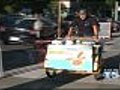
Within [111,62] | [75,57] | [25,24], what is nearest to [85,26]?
[75,57]

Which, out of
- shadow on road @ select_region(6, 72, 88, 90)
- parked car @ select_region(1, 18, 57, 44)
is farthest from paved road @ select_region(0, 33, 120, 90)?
parked car @ select_region(1, 18, 57, 44)

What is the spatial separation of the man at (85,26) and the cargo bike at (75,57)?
0.59m

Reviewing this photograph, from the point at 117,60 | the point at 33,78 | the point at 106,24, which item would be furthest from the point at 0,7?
the point at 33,78

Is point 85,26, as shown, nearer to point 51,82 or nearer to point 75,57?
point 75,57

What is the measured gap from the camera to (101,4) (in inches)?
2144

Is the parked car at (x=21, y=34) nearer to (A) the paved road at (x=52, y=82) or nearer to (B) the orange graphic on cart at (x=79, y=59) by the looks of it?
(A) the paved road at (x=52, y=82)

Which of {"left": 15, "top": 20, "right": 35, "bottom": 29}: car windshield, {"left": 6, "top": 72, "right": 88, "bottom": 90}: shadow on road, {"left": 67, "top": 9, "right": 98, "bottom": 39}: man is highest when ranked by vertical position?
{"left": 67, "top": 9, "right": 98, "bottom": 39}: man

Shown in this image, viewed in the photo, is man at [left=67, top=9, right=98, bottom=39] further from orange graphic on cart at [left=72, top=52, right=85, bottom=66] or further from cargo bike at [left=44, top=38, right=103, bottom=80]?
orange graphic on cart at [left=72, top=52, right=85, bottom=66]

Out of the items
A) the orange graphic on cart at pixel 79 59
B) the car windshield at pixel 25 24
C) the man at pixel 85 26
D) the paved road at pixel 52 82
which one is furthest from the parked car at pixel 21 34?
the orange graphic on cart at pixel 79 59

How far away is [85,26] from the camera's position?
13.1 meters

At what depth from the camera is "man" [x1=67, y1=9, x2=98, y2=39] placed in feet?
42.5

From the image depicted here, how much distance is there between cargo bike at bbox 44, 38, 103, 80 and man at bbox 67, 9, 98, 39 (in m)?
0.59

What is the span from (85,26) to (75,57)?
1.16 metres

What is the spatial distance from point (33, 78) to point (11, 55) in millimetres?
6194
